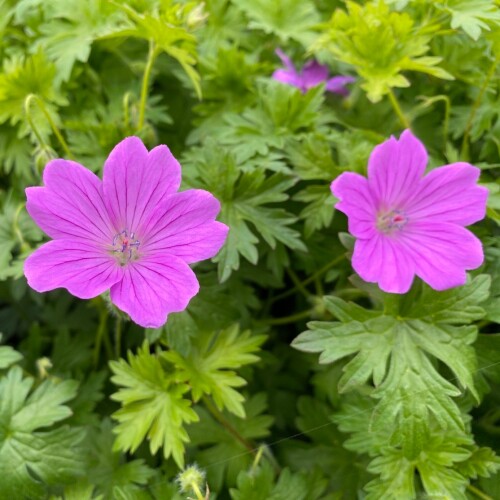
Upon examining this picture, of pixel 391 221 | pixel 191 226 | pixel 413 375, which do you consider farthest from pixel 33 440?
pixel 391 221

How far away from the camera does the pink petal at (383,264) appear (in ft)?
4.39

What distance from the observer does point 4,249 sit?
1.67 m

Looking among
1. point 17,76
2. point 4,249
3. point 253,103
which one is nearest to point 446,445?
point 253,103

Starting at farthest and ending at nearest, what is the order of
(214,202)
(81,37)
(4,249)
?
1. (81,37)
2. (4,249)
3. (214,202)

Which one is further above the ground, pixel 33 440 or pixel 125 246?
pixel 125 246

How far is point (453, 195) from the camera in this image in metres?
1.46

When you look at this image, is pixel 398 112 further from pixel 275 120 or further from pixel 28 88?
pixel 28 88

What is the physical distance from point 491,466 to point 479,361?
0.78ft

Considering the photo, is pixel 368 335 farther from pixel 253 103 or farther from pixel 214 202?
pixel 253 103

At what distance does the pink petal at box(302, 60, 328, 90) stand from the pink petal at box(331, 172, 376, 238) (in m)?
0.72

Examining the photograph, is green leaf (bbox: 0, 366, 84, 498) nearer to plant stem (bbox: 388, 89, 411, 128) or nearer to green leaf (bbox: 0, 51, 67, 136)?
green leaf (bbox: 0, 51, 67, 136)

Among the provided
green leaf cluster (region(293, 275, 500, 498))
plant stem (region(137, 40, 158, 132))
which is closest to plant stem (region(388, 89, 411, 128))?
green leaf cluster (region(293, 275, 500, 498))

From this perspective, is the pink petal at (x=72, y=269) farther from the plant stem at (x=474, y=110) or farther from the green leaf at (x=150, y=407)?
the plant stem at (x=474, y=110)

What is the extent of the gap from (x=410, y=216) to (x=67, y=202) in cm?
81
